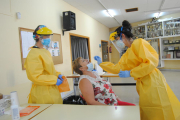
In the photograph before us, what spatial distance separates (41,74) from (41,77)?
6 centimetres

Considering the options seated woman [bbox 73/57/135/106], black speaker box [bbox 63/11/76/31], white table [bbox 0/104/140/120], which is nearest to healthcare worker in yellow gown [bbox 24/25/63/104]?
white table [bbox 0/104/140/120]

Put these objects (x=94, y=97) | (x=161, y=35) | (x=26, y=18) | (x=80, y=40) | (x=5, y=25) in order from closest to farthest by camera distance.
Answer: (x=94, y=97)
(x=5, y=25)
(x=26, y=18)
(x=80, y=40)
(x=161, y=35)

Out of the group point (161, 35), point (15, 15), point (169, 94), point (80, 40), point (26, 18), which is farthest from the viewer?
point (161, 35)

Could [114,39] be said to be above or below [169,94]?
above

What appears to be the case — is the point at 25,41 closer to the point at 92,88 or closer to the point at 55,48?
the point at 55,48

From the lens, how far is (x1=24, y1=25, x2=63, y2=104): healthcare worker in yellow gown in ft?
4.81

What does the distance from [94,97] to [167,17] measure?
24.4 feet

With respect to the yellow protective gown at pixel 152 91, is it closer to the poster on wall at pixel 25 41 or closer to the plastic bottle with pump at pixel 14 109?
the plastic bottle with pump at pixel 14 109

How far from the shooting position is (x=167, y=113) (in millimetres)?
1368

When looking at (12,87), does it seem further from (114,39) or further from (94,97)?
(114,39)

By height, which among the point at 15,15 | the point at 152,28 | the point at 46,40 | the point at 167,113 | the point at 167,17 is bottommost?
the point at 167,113

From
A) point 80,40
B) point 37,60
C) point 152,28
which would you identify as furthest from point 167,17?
point 37,60

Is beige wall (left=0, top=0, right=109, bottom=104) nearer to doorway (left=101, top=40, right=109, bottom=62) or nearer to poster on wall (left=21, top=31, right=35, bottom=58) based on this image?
poster on wall (left=21, top=31, right=35, bottom=58)

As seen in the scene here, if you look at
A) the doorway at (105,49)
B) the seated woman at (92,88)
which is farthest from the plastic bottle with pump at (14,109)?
the doorway at (105,49)
